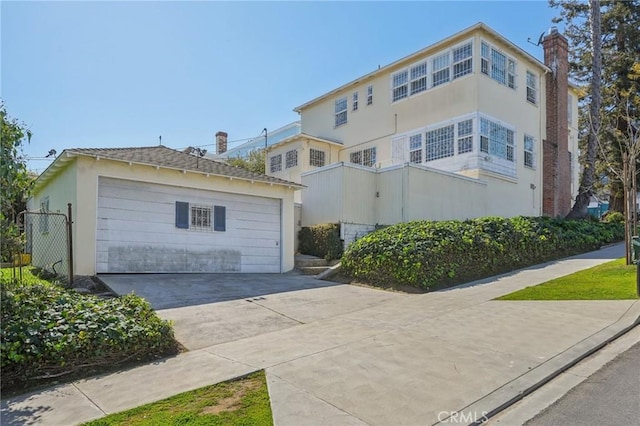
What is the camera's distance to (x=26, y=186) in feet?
19.6

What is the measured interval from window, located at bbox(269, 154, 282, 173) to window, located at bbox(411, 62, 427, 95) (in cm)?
773

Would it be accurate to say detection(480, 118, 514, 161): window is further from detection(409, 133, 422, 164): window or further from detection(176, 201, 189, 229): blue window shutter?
detection(176, 201, 189, 229): blue window shutter

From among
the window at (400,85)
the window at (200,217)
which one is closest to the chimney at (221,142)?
the window at (400,85)

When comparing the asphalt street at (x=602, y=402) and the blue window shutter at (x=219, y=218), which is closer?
the asphalt street at (x=602, y=402)

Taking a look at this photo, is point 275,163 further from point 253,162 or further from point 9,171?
point 9,171

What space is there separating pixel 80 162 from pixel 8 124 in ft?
17.7

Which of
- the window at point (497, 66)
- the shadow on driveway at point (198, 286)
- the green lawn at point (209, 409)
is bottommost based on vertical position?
the green lawn at point (209, 409)

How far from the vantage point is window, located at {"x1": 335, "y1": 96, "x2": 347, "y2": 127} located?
885 inches

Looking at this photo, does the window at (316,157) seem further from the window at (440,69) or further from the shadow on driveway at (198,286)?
the shadow on driveway at (198,286)

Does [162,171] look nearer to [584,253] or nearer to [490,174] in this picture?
[490,174]

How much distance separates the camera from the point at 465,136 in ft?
56.5

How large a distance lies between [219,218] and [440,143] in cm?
1001

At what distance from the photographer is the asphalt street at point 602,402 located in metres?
3.69

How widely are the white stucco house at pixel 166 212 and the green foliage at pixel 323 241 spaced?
105 centimetres
